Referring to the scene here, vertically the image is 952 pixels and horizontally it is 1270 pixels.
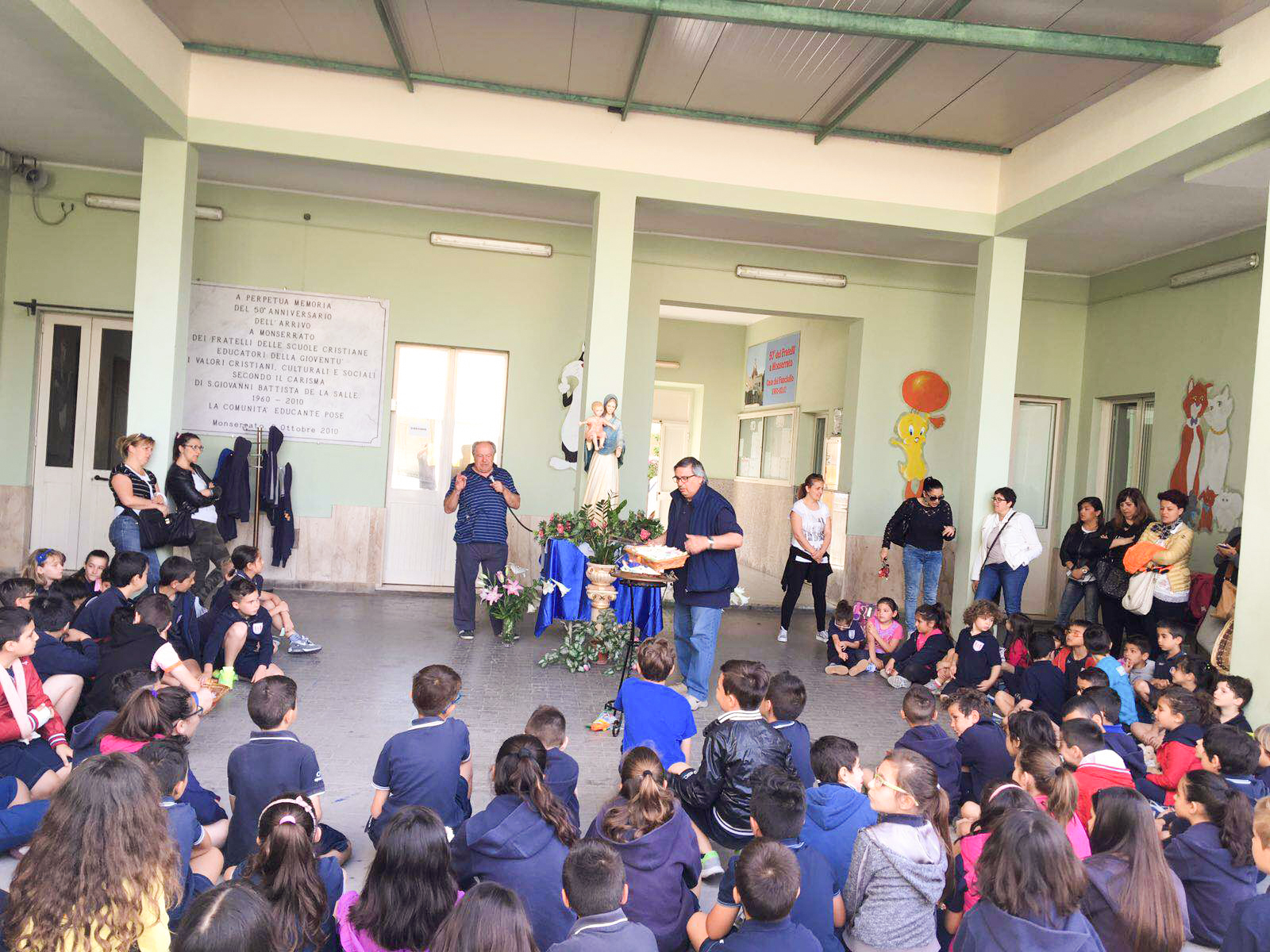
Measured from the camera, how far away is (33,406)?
800 cm

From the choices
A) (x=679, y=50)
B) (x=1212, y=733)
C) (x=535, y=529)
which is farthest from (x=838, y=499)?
(x=1212, y=733)

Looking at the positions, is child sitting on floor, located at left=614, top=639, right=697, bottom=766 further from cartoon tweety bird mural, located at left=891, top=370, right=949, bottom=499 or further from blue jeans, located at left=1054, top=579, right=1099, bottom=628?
cartoon tweety bird mural, located at left=891, top=370, right=949, bottom=499

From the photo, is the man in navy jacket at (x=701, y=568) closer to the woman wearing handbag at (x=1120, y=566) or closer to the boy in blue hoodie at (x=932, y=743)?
the boy in blue hoodie at (x=932, y=743)

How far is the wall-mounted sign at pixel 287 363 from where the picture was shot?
8102mm

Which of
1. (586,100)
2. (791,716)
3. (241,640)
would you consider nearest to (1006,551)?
(791,716)

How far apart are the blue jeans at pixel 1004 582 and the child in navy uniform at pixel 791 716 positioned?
4248 mm

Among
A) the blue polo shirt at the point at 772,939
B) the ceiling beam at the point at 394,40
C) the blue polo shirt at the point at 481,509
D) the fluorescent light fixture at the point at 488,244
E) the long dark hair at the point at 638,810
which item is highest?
the ceiling beam at the point at 394,40

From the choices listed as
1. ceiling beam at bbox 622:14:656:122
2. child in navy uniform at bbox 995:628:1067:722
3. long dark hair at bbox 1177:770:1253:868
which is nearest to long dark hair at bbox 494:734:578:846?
long dark hair at bbox 1177:770:1253:868

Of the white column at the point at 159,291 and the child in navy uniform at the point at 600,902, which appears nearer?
the child in navy uniform at the point at 600,902

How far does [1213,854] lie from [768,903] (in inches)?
66.3

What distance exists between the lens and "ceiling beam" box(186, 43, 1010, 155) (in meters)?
6.43

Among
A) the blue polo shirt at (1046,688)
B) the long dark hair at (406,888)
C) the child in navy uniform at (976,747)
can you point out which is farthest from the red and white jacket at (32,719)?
the blue polo shirt at (1046,688)

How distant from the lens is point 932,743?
3.51 meters

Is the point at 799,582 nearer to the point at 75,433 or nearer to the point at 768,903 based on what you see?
the point at 768,903
